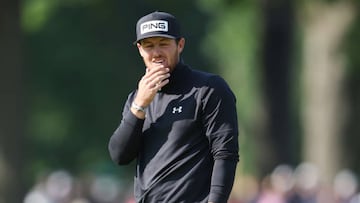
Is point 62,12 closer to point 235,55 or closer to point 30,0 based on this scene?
point 235,55

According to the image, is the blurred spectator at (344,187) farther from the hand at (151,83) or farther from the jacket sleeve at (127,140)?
the hand at (151,83)

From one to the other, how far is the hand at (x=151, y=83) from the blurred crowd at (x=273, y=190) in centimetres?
1494

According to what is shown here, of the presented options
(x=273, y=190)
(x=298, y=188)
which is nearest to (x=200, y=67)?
(x=298, y=188)

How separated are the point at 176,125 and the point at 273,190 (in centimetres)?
1686

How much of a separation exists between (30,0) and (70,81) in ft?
57.9

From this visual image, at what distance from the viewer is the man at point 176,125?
30.1 ft

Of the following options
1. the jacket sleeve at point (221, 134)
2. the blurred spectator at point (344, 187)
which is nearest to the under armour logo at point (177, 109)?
the jacket sleeve at point (221, 134)

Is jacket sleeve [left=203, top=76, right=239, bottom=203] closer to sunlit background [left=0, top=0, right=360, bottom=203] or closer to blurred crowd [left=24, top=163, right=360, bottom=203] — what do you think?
sunlit background [left=0, top=0, right=360, bottom=203]

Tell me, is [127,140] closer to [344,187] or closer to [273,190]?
[273,190]

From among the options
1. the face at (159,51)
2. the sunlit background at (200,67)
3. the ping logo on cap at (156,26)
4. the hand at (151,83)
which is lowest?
the hand at (151,83)

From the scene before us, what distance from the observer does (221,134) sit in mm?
9180

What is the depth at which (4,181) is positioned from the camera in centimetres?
2142

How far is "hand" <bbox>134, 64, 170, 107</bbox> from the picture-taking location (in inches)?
361

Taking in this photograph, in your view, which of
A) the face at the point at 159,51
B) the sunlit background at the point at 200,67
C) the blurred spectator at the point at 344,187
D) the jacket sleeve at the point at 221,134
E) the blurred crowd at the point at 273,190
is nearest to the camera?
the jacket sleeve at the point at 221,134
